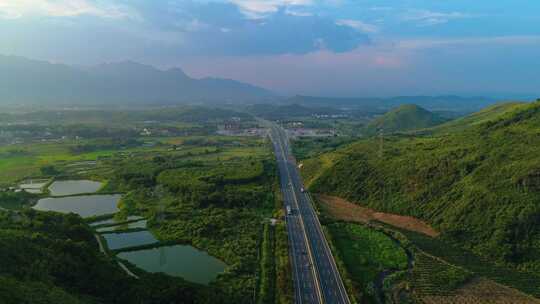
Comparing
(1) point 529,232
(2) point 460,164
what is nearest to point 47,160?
(2) point 460,164

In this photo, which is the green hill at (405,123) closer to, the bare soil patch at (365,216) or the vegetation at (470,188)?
the vegetation at (470,188)

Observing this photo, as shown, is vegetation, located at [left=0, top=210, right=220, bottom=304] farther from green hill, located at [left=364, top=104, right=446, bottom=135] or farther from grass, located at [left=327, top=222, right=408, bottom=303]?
green hill, located at [left=364, top=104, right=446, bottom=135]

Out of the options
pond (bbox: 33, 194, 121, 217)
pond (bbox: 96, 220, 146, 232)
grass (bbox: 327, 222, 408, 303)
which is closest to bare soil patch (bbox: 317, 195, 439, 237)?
grass (bbox: 327, 222, 408, 303)

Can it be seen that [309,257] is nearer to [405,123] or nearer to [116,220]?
[116,220]

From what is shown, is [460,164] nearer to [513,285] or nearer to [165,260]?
[513,285]

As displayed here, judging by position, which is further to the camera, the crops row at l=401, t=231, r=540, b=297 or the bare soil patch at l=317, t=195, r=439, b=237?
the bare soil patch at l=317, t=195, r=439, b=237
